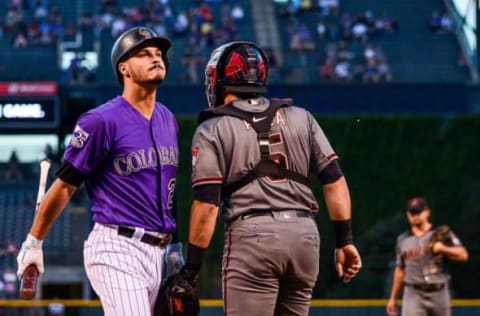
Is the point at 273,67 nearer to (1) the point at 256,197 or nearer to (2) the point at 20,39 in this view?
(2) the point at 20,39

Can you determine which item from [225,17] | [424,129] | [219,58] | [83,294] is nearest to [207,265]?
[83,294]

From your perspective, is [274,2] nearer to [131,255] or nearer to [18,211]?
[18,211]

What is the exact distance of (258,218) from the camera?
5.12 m

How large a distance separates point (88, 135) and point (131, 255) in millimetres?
550

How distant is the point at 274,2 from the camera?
37125 mm

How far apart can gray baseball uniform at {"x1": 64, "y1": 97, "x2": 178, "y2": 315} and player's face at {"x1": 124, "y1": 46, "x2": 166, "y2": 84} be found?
0.49 ft

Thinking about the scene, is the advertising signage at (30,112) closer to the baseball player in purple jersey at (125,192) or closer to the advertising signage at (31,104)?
the advertising signage at (31,104)

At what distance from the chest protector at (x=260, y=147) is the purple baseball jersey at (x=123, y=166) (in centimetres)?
27

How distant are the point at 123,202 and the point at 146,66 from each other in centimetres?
64

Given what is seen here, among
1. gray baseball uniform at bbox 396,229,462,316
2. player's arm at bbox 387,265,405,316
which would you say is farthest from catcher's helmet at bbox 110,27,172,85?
player's arm at bbox 387,265,405,316

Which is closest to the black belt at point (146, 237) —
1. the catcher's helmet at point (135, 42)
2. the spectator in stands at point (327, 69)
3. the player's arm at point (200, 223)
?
the player's arm at point (200, 223)

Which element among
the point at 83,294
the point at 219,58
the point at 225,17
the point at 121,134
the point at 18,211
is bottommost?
the point at 83,294

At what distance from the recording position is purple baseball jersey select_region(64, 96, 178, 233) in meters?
5.12

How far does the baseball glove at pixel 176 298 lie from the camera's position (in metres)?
5.00
